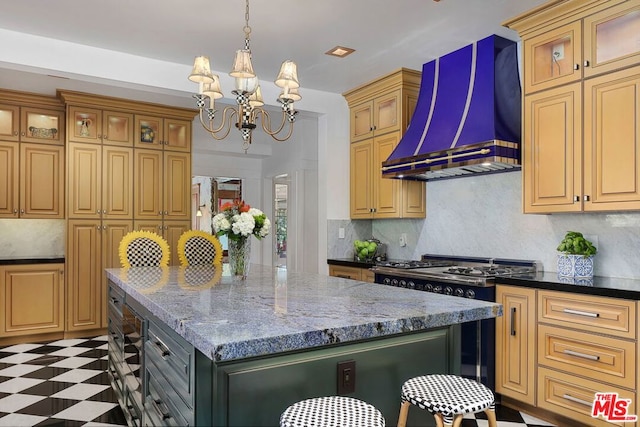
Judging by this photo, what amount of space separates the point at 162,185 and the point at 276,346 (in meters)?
4.56

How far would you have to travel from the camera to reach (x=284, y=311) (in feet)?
5.50

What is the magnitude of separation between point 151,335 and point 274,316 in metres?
0.72

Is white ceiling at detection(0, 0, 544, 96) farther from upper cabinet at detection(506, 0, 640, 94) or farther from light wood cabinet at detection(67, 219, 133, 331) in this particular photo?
light wood cabinet at detection(67, 219, 133, 331)

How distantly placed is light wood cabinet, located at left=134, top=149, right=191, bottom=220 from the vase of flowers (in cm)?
287

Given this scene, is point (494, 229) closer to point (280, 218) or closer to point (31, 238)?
point (280, 218)

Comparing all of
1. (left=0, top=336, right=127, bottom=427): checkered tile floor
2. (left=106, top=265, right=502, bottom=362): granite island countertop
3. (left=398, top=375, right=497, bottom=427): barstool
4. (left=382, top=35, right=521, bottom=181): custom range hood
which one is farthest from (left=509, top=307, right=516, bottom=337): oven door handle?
(left=0, top=336, right=127, bottom=427): checkered tile floor

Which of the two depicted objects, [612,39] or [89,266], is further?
[89,266]

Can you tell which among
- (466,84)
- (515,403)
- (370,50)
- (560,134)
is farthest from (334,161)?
(515,403)

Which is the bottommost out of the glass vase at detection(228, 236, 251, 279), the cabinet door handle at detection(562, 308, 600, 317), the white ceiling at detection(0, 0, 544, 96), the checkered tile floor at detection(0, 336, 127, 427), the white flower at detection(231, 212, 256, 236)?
the checkered tile floor at detection(0, 336, 127, 427)

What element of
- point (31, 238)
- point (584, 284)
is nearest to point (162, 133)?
point (31, 238)

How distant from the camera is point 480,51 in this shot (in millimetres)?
3494

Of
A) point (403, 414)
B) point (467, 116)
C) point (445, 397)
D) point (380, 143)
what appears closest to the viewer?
point (445, 397)

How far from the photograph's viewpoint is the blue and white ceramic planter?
2.94 metres

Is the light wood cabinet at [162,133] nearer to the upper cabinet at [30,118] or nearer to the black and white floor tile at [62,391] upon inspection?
the upper cabinet at [30,118]
